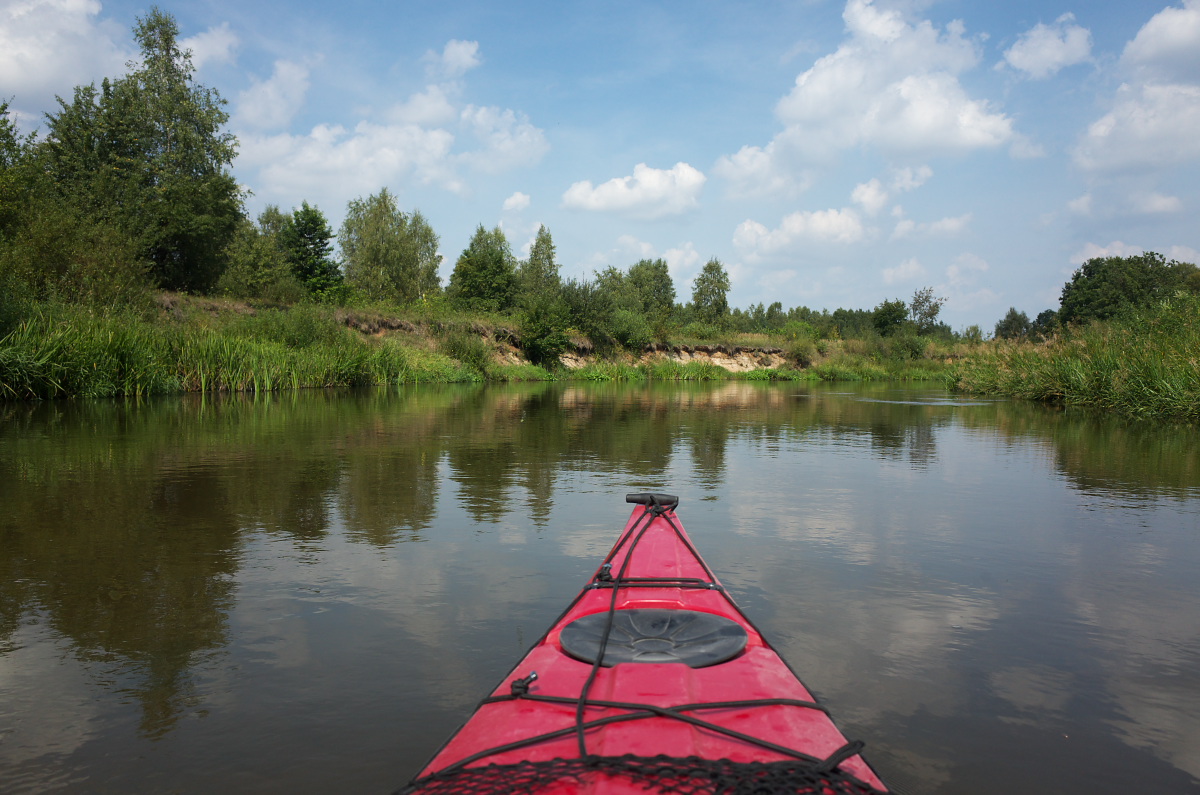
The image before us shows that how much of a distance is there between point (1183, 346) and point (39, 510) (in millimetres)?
16763

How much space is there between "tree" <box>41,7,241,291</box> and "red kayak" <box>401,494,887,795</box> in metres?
28.3

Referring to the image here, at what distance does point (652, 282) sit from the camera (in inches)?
2827

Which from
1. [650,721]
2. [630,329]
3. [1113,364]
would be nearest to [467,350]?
[630,329]

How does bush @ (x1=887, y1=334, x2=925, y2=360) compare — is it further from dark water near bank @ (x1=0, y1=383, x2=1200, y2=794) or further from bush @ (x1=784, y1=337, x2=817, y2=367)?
dark water near bank @ (x1=0, y1=383, x2=1200, y2=794)

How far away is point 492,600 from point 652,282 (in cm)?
6975

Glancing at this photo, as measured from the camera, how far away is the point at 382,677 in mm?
2584

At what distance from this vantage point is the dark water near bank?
84.8 inches

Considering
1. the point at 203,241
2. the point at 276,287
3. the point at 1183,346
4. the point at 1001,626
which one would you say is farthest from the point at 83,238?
the point at 1183,346

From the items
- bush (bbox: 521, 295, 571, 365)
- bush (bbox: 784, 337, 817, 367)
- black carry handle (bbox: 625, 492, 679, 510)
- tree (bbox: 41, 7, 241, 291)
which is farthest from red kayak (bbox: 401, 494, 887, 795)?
bush (bbox: 784, 337, 817, 367)

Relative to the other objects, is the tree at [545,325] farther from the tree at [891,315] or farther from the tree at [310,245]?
the tree at [891,315]

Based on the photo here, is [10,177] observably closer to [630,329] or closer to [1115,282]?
[630,329]

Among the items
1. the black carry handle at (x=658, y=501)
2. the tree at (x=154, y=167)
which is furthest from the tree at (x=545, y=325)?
the black carry handle at (x=658, y=501)

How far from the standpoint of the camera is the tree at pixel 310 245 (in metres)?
46.0

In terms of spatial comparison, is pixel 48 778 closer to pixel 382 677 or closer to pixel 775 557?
pixel 382 677
